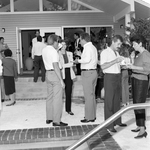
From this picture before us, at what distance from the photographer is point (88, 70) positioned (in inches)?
211

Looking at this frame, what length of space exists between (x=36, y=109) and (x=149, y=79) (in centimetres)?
339

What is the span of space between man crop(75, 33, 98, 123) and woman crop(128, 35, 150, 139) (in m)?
1.11

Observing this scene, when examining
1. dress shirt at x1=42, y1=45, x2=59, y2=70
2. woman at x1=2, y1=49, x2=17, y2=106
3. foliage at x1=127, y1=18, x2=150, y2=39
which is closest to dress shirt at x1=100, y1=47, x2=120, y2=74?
dress shirt at x1=42, y1=45, x2=59, y2=70

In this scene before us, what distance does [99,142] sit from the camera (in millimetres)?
4266

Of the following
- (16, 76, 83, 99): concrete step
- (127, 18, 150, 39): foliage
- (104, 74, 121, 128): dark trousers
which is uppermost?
(127, 18, 150, 39): foliage

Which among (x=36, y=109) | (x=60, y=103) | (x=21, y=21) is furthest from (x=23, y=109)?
(x=21, y=21)

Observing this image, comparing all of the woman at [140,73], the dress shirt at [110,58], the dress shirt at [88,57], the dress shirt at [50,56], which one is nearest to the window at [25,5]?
the dress shirt at [88,57]

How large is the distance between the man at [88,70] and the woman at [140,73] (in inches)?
43.8

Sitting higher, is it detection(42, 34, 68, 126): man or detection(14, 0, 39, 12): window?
detection(14, 0, 39, 12): window

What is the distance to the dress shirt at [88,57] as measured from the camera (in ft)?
17.2

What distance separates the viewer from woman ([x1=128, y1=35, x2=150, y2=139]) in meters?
4.22

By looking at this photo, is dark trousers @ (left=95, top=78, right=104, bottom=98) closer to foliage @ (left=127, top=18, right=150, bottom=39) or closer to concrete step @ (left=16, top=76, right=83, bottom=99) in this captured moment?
concrete step @ (left=16, top=76, right=83, bottom=99)

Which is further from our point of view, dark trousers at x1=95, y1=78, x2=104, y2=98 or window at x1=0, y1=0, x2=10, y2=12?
window at x1=0, y1=0, x2=10, y2=12

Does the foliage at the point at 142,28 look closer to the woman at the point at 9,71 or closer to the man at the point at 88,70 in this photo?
the man at the point at 88,70
